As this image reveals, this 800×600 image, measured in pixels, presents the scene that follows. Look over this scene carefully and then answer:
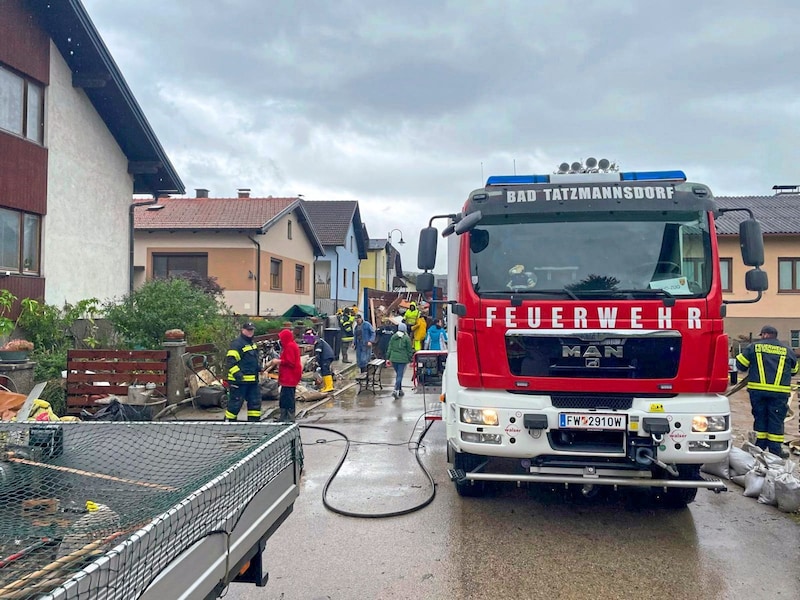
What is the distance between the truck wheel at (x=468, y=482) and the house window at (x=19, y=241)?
923 centimetres

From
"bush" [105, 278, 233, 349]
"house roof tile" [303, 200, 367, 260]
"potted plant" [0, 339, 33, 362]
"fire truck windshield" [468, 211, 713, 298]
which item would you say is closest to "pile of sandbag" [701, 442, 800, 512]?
"fire truck windshield" [468, 211, 713, 298]

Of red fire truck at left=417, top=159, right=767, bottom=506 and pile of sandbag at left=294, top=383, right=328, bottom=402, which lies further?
pile of sandbag at left=294, top=383, right=328, bottom=402

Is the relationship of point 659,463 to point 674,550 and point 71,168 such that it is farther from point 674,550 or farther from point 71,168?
point 71,168

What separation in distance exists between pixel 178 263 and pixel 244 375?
14590 millimetres

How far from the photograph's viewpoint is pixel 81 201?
1193cm

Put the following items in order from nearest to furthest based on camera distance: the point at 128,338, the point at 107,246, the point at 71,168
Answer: the point at 128,338 → the point at 71,168 → the point at 107,246

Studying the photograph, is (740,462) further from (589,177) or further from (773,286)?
(773,286)

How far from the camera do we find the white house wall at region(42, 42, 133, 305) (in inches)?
435

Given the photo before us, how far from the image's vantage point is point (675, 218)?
465 cm

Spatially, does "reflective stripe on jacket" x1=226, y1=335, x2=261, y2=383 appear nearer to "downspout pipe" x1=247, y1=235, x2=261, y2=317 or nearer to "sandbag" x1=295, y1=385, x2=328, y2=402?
"sandbag" x1=295, y1=385, x2=328, y2=402

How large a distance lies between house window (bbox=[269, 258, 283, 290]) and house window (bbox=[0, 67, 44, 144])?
1118cm

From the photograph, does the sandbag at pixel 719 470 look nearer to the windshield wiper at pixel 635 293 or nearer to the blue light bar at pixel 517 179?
the windshield wiper at pixel 635 293

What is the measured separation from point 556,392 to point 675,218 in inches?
69.4

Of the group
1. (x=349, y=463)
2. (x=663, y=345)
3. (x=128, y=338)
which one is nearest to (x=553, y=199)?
(x=663, y=345)
